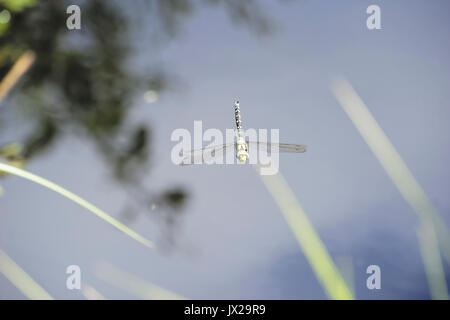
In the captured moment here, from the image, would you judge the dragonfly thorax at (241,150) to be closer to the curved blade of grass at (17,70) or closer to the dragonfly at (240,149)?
the dragonfly at (240,149)

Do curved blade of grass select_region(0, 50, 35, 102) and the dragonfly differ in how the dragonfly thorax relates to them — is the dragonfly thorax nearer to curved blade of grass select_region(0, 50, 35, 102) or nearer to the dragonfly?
the dragonfly

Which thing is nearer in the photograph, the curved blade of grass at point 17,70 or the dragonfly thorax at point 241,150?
the curved blade of grass at point 17,70

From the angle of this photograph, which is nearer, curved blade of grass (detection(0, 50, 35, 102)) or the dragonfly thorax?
curved blade of grass (detection(0, 50, 35, 102))

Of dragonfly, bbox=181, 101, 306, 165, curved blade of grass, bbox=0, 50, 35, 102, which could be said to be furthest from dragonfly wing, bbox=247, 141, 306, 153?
curved blade of grass, bbox=0, 50, 35, 102

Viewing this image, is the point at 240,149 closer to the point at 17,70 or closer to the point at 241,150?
the point at 241,150

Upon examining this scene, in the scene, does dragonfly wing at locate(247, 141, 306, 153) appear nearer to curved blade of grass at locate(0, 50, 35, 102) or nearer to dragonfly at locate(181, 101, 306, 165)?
dragonfly at locate(181, 101, 306, 165)

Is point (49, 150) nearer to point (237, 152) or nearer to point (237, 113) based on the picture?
point (237, 152)

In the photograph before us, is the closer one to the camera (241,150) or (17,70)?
(17,70)

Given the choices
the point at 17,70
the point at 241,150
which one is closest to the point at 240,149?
the point at 241,150

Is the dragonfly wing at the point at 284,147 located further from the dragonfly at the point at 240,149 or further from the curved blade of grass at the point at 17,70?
the curved blade of grass at the point at 17,70

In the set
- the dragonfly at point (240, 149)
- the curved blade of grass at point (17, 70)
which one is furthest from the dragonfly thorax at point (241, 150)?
the curved blade of grass at point (17, 70)

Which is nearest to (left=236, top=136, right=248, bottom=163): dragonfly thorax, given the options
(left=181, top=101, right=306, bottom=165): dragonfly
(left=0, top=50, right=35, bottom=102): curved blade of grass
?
(left=181, top=101, right=306, bottom=165): dragonfly

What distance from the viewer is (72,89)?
5.19 meters

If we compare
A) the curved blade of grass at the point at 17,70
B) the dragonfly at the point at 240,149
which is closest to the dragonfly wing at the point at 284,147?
the dragonfly at the point at 240,149
